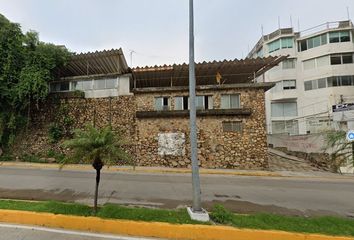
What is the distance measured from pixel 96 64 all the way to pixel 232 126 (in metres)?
12.0

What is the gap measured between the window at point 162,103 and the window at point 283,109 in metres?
21.9

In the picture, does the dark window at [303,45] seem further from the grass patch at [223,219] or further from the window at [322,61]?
the grass patch at [223,219]

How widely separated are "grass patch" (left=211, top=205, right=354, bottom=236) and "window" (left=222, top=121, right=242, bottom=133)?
11.5 metres

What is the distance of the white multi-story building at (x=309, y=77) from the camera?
29734 mm

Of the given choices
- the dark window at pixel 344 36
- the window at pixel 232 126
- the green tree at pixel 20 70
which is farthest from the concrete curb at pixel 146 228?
the dark window at pixel 344 36

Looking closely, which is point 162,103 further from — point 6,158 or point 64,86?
point 6,158

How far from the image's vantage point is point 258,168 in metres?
16.6

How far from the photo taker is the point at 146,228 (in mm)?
4957

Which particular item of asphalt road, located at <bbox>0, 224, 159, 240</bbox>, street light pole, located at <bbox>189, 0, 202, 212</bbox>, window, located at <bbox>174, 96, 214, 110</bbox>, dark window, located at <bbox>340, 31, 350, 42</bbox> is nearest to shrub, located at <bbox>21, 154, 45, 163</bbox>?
window, located at <bbox>174, 96, 214, 110</bbox>

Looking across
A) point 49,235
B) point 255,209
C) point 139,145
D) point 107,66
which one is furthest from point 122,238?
point 107,66

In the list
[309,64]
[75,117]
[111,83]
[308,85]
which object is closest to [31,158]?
[75,117]

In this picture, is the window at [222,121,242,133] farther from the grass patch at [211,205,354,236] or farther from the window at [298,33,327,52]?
the window at [298,33,327,52]

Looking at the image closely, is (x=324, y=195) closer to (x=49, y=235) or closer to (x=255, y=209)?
(x=255, y=209)

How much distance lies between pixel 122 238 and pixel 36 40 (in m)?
19.7
